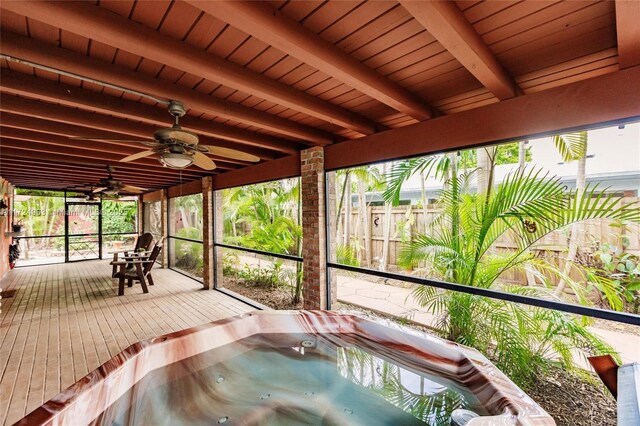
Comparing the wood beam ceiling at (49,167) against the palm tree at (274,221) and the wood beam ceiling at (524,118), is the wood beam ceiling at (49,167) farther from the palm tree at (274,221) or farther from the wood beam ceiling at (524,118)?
the wood beam ceiling at (524,118)

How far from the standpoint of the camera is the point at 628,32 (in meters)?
1.40

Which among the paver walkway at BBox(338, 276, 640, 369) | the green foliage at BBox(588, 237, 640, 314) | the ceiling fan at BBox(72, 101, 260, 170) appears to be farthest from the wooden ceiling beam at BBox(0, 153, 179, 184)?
the green foliage at BBox(588, 237, 640, 314)

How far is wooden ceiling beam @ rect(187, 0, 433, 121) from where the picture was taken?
1.27 m

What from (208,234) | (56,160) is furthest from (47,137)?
(208,234)

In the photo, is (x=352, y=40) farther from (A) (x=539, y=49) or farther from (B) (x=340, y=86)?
(A) (x=539, y=49)

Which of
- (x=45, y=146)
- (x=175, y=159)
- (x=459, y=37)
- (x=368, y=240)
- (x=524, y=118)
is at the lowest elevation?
(x=368, y=240)

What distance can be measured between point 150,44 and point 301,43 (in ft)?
2.71

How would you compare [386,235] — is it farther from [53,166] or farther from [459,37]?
[53,166]

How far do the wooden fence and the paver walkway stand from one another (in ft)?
1.65

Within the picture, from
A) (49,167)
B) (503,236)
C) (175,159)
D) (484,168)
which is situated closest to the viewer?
(175,159)

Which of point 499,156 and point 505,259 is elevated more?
point 499,156

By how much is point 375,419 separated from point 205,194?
546 centimetres

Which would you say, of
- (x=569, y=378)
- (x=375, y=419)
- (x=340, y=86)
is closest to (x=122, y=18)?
(x=340, y=86)

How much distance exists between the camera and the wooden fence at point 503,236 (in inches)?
117
